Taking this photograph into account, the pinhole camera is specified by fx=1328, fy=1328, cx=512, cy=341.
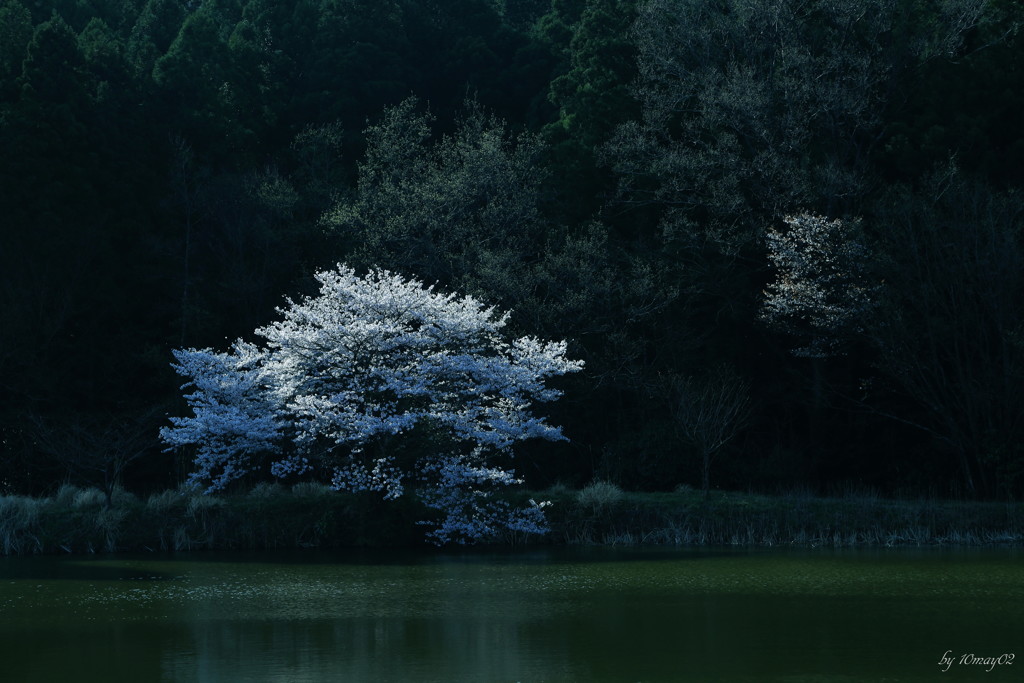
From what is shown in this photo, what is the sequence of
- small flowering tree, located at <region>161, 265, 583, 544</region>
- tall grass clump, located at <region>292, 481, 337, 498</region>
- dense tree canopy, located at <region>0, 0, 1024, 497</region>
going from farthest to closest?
dense tree canopy, located at <region>0, 0, 1024, 497</region> → tall grass clump, located at <region>292, 481, 337, 498</region> → small flowering tree, located at <region>161, 265, 583, 544</region>

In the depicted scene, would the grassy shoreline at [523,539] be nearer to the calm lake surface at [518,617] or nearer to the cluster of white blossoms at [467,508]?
the cluster of white blossoms at [467,508]

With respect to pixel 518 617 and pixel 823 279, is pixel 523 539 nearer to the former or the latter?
pixel 518 617

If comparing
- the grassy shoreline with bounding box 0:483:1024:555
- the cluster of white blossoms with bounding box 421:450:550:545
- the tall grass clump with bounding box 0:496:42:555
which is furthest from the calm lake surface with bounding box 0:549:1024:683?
the cluster of white blossoms with bounding box 421:450:550:545

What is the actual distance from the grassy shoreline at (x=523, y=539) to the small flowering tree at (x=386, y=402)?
0.83 metres

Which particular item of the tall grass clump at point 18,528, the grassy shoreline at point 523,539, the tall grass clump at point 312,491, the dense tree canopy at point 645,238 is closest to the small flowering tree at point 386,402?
the tall grass clump at point 312,491

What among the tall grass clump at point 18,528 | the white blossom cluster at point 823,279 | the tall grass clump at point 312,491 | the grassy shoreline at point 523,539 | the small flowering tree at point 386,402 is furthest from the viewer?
the white blossom cluster at point 823,279

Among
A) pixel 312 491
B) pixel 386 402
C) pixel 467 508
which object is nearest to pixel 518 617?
pixel 467 508

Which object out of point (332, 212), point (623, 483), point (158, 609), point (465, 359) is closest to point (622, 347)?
point (623, 483)

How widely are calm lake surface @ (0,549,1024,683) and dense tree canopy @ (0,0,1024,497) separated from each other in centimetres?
612

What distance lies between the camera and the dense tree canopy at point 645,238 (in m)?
32.9

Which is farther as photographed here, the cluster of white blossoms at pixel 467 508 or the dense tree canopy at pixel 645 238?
the dense tree canopy at pixel 645 238

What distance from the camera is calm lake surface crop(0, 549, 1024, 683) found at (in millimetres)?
15242

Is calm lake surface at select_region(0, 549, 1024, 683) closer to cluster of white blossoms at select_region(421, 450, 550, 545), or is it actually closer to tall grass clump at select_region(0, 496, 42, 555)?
tall grass clump at select_region(0, 496, 42, 555)

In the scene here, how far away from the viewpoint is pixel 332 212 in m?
41.2
